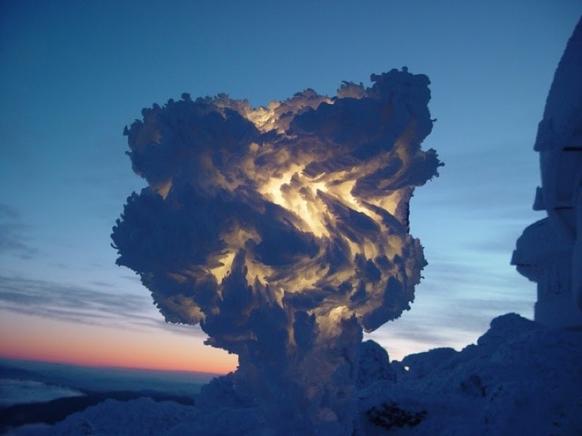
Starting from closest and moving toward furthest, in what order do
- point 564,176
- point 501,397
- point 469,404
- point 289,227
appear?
point 564,176 → point 501,397 → point 469,404 → point 289,227

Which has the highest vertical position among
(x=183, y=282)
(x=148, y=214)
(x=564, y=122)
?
(x=564, y=122)

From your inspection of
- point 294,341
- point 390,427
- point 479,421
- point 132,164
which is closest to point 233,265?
point 294,341

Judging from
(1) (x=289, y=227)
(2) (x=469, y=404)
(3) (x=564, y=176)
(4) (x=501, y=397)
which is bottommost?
(2) (x=469, y=404)

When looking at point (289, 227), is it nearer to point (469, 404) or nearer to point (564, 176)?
point (469, 404)

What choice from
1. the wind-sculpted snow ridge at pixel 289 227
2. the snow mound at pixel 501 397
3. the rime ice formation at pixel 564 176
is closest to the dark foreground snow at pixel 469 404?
the snow mound at pixel 501 397

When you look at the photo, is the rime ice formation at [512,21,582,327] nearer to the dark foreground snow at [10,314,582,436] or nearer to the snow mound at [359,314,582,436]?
the snow mound at [359,314,582,436]

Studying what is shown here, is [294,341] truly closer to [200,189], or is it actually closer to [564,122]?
[200,189]

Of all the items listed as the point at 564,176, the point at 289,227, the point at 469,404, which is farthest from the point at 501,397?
the point at 289,227

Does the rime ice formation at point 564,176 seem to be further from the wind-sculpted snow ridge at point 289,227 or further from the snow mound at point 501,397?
the wind-sculpted snow ridge at point 289,227
